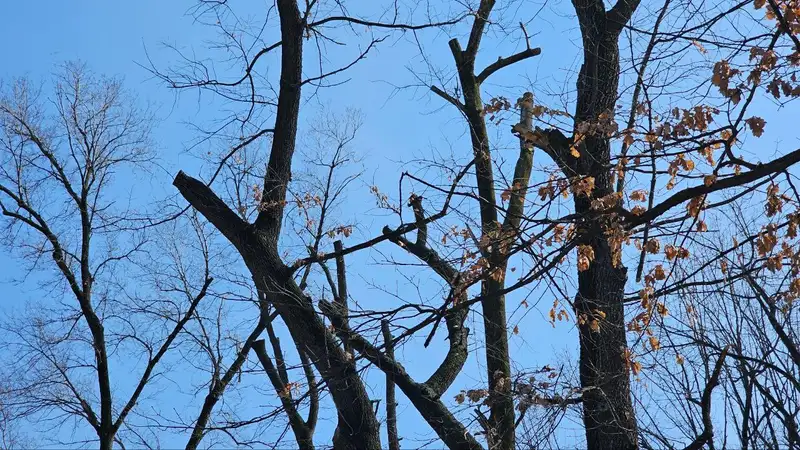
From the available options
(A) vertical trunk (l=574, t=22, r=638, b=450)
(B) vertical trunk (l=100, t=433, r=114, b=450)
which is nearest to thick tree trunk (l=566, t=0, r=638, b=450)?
(A) vertical trunk (l=574, t=22, r=638, b=450)

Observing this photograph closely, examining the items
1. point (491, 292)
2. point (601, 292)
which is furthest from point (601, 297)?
point (491, 292)

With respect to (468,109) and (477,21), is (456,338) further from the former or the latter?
(477,21)

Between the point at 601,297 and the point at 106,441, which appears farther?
the point at 106,441

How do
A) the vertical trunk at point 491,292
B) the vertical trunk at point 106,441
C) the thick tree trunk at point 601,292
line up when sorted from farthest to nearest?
the vertical trunk at point 106,441 → the vertical trunk at point 491,292 → the thick tree trunk at point 601,292

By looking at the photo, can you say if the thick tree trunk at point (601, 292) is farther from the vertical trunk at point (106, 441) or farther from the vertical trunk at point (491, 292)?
the vertical trunk at point (106, 441)

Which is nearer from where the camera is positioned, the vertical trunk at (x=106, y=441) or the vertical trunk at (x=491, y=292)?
the vertical trunk at (x=491, y=292)

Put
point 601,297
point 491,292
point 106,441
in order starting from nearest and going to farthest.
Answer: point 601,297 < point 491,292 < point 106,441

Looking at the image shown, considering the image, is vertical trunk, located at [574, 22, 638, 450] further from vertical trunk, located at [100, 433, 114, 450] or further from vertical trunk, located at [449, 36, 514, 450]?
vertical trunk, located at [100, 433, 114, 450]

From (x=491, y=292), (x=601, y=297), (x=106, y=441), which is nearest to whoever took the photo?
(x=601, y=297)

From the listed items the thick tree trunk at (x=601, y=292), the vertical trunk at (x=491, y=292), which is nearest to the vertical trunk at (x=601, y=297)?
the thick tree trunk at (x=601, y=292)

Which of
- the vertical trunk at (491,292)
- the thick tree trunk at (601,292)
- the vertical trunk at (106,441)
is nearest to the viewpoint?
the thick tree trunk at (601,292)

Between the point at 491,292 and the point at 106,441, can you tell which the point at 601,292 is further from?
the point at 106,441

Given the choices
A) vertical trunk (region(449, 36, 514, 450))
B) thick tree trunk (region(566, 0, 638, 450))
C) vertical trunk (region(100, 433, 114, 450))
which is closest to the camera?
thick tree trunk (region(566, 0, 638, 450))

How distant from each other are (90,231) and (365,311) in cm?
1091
